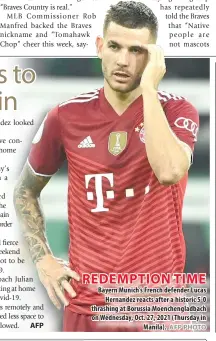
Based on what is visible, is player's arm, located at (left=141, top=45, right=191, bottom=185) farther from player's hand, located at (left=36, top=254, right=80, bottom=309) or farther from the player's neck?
player's hand, located at (left=36, top=254, right=80, bottom=309)

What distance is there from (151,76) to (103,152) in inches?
7.9

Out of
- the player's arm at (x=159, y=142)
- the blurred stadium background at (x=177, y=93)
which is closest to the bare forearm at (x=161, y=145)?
the player's arm at (x=159, y=142)

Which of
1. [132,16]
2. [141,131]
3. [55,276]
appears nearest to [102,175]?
[141,131]

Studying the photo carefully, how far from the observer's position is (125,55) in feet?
4.89

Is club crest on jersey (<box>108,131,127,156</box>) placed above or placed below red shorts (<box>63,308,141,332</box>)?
above

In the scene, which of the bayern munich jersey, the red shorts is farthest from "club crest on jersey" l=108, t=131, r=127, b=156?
the red shorts

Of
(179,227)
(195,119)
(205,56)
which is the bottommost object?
(179,227)

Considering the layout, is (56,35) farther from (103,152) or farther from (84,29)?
(103,152)

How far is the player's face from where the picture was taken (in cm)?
149

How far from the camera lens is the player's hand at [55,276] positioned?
1534 mm

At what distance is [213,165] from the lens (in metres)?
1.57

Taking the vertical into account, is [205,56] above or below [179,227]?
above

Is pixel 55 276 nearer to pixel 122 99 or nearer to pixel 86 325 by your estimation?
pixel 86 325

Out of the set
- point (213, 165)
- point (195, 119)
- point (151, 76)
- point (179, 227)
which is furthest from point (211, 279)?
point (151, 76)
